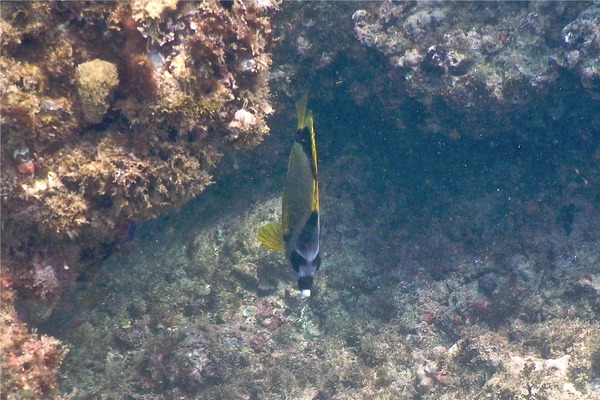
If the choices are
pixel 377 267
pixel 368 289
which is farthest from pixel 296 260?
pixel 377 267

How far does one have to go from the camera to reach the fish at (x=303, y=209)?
3.47 metres

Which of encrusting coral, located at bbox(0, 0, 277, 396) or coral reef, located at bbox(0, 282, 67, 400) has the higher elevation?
encrusting coral, located at bbox(0, 0, 277, 396)

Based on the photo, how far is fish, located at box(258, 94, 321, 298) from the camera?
347cm

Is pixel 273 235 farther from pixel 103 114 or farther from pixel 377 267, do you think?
pixel 377 267

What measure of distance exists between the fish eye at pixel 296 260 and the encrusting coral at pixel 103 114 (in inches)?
39.3

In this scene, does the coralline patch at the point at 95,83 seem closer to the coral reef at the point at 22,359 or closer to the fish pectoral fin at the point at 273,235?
the coral reef at the point at 22,359

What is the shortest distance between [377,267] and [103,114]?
476 centimetres

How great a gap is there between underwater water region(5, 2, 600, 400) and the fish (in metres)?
2.25

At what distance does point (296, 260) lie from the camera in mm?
3791

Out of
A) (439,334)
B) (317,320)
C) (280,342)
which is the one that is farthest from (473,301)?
(280,342)

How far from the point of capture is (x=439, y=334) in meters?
6.32

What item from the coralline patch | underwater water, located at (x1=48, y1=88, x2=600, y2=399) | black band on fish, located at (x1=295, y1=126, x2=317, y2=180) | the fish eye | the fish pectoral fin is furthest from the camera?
underwater water, located at (x1=48, y1=88, x2=600, y2=399)

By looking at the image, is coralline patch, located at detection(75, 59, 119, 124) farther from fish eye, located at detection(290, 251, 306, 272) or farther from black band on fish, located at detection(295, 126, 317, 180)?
fish eye, located at detection(290, 251, 306, 272)

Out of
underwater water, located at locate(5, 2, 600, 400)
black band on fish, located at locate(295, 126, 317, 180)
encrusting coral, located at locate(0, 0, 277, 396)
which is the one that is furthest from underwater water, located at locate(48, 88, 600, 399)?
black band on fish, located at locate(295, 126, 317, 180)
